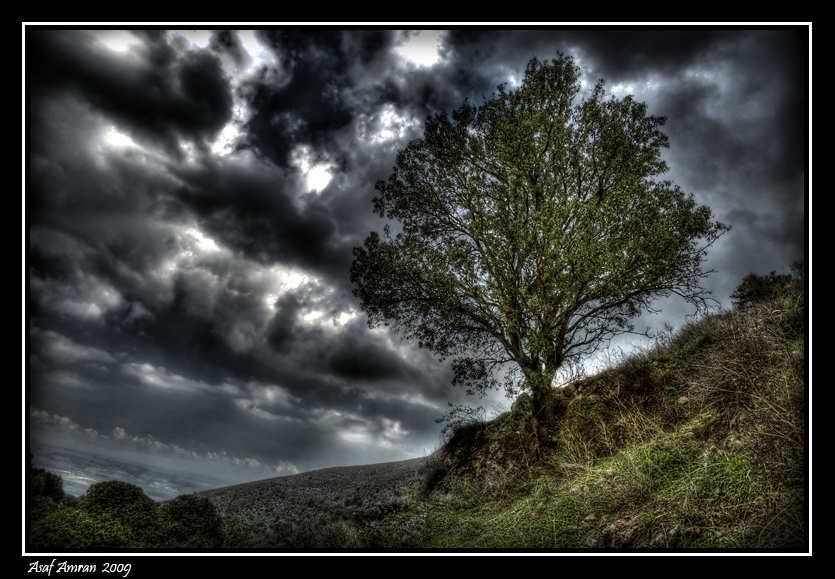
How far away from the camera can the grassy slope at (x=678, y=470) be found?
5.04 meters

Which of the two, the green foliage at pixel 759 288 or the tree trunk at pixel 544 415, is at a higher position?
the green foliage at pixel 759 288

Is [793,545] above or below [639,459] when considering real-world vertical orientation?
below

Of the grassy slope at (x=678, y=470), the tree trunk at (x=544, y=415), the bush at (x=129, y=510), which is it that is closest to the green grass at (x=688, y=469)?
the grassy slope at (x=678, y=470)

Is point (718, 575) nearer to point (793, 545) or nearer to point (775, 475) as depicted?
point (793, 545)

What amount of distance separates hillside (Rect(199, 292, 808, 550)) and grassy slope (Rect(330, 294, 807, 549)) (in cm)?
2

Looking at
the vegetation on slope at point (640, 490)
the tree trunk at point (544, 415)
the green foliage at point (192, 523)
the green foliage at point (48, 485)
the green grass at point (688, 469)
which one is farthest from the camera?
the tree trunk at point (544, 415)

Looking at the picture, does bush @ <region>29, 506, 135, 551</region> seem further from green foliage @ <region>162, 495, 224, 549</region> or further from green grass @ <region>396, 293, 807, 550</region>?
green grass @ <region>396, 293, 807, 550</region>

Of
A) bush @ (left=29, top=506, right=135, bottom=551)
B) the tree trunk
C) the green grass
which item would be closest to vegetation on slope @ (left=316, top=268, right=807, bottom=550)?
the green grass

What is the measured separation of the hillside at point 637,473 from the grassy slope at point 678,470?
24 millimetres

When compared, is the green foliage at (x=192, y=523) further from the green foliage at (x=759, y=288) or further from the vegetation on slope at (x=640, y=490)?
the green foliage at (x=759, y=288)

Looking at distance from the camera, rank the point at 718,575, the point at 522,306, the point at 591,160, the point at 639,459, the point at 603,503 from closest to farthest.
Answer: the point at 718,575, the point at 603,503, the point at 639,459, the point at 522,306, the point at 591,160

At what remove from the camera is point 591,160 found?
458 inches
